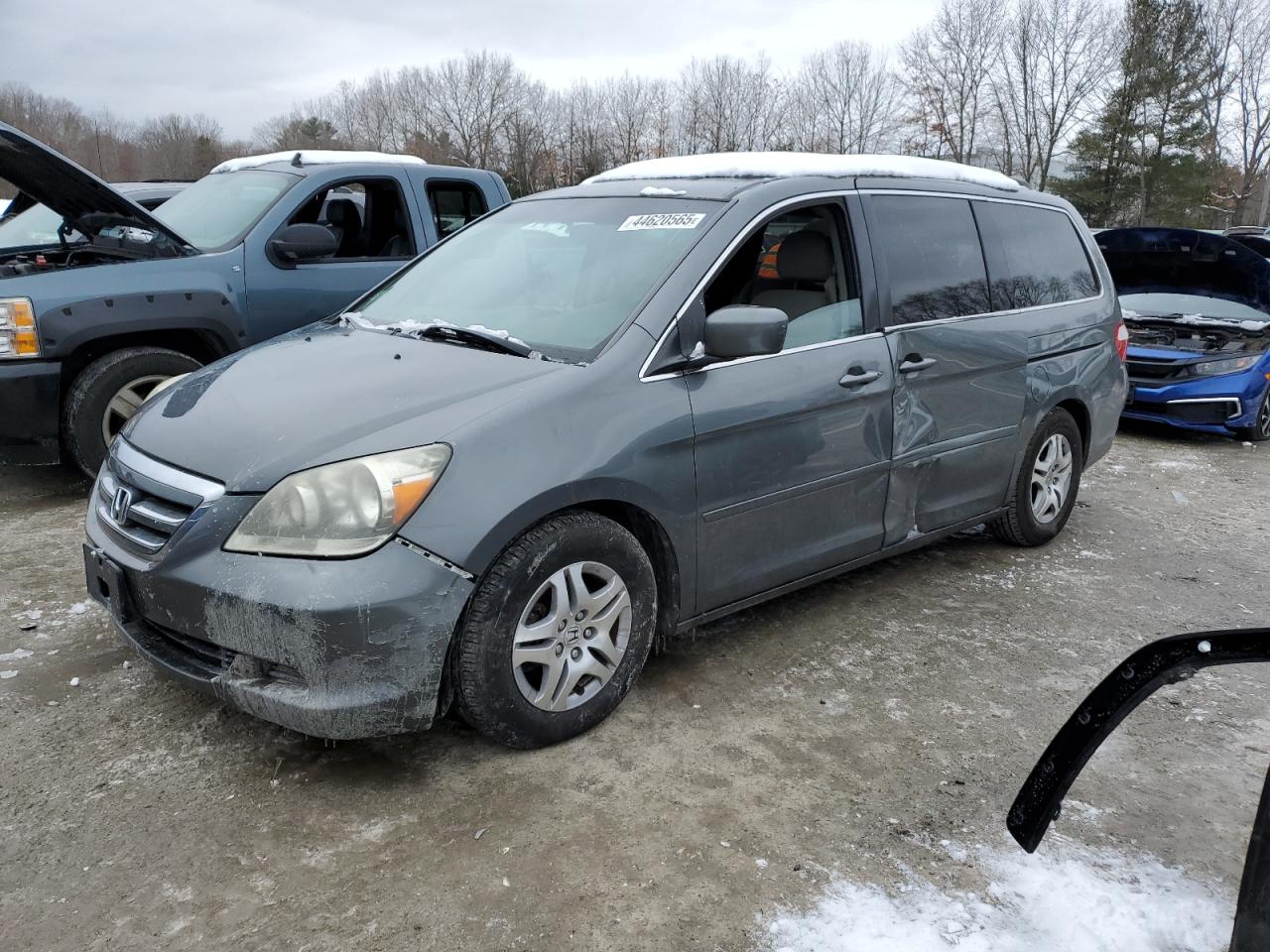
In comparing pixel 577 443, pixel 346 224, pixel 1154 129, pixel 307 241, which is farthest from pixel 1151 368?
pixel 1154 129

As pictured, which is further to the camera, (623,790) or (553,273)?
(553,273)

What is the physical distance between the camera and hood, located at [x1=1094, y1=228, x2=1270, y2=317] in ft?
25.3

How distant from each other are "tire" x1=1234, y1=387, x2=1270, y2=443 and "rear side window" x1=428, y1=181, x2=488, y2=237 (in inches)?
246

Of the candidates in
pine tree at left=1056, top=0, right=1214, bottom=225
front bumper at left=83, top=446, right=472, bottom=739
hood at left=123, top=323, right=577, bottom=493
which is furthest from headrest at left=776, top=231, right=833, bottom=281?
pine tree at left=1056, top=0, right=1214, bottom=225

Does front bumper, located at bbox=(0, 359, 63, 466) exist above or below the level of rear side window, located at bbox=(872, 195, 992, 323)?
below

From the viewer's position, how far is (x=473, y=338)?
331cm

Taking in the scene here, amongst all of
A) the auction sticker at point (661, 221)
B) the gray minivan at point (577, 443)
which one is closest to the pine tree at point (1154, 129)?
the gray minivan at point (577, 443)

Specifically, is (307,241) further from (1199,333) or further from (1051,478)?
(1199,333)

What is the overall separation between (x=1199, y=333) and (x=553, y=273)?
6.71 metres

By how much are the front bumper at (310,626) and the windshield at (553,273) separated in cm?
96

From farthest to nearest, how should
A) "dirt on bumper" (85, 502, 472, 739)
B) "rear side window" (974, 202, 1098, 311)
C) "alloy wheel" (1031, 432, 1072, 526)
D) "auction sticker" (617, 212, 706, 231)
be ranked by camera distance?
1. "alloy wheel" (1031, 432, 1072, 526)
2. "rear side window" (974, 202, 1098, 311)
3. "auction sticker" (617, 212, 706, 231)
4. "dirt on bumper" (85, 502, 472, 739)

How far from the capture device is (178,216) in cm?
643

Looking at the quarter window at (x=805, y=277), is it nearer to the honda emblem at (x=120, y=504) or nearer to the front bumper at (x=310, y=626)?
the front bumper at (x=310, y=626)

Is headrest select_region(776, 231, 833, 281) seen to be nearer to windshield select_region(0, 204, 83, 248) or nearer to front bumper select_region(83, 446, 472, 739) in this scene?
front bumper select_region(83, 446, 472, 739)
